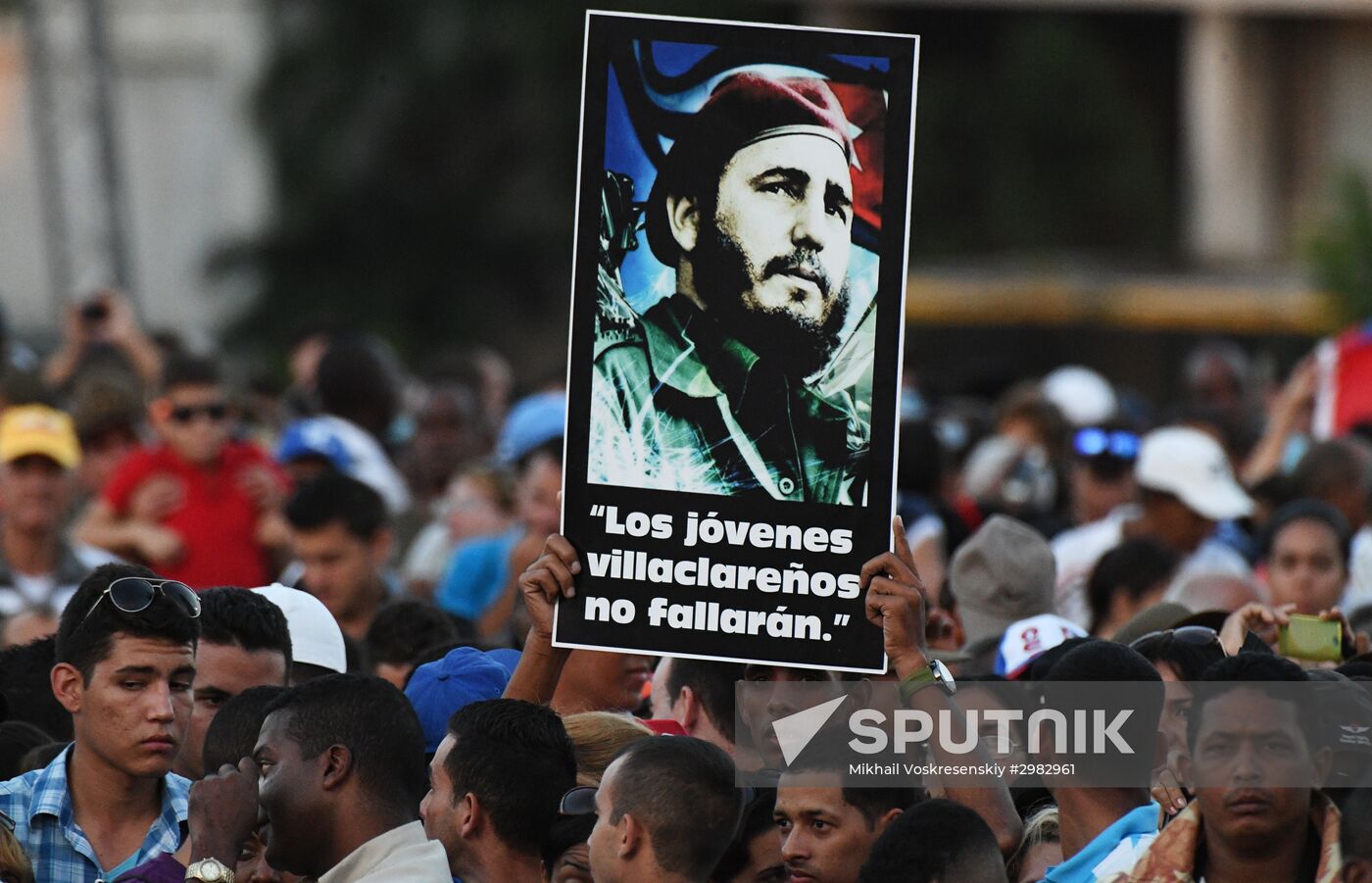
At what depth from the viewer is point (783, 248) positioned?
5172 mm

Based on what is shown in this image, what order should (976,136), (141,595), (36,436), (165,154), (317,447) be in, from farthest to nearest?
(165,154), (976,136), (317,447), (36,436), (141,595)

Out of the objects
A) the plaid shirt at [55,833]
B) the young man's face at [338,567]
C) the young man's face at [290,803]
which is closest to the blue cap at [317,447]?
the young man's face at [338,567]

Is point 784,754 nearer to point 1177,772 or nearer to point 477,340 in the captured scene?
point 1177,772

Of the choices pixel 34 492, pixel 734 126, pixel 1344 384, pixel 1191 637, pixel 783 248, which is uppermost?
pixel 734 126

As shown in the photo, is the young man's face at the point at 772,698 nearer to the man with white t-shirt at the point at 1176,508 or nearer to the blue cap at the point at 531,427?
the man with white t-shirt at the point at 1176,508

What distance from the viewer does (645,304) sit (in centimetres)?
525

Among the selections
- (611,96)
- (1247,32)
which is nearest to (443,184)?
(1247,32)

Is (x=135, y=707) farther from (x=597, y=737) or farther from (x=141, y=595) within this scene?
(x=597, y=737)

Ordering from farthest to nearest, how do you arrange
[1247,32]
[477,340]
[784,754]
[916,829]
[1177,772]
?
[1247,32] → [477,340] → [784,754] → [1177,772] → [916,829]

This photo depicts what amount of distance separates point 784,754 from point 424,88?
30.2 meters

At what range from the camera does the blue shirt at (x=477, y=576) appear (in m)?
9.02

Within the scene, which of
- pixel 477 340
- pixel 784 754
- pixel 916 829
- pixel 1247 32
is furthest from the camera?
pixel 1247 32

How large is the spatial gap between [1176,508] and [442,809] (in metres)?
5.23

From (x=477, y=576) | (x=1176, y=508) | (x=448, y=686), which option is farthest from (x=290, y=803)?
(x=1176, y=508)
